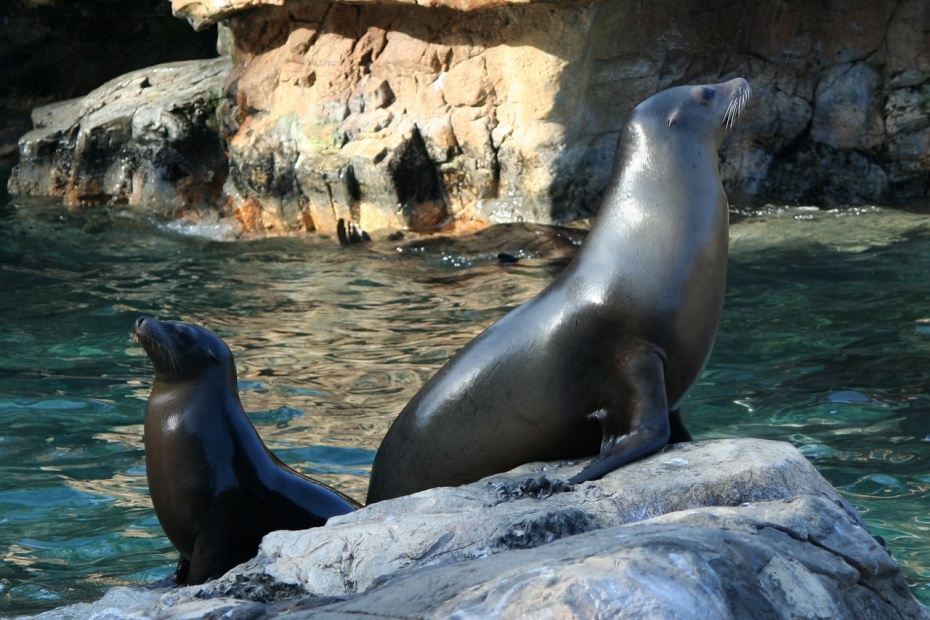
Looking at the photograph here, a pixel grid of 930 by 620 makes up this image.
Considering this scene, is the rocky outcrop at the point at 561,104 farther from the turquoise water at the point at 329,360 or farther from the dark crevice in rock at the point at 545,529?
the dark crevice in rock at the point at 545,529

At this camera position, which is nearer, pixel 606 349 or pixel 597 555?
pixel 597 555

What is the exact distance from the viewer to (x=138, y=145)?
39.2ft

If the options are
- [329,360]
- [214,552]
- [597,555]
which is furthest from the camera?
[329,360]

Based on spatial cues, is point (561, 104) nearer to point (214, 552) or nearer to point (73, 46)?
point (214, 552)

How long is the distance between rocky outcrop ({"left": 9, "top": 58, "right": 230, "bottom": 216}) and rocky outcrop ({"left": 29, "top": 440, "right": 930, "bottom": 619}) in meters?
8.76

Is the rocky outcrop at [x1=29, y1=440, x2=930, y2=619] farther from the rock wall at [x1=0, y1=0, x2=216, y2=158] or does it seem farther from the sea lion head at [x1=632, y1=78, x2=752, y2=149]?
the rock wall at [x1=0, y1=0, x2=216, y2=158]

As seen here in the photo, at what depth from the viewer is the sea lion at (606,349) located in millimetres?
3734

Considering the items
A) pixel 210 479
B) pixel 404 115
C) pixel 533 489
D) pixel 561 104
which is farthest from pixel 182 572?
pixel 404 115

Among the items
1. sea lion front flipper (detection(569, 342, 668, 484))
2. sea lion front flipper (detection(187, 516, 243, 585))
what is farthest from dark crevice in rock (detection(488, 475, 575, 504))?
sea lion front flipper (detection(187, 516, 243, 585))

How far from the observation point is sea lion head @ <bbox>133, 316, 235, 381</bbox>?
4.16 meters

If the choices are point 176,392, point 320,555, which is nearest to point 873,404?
point 176,392

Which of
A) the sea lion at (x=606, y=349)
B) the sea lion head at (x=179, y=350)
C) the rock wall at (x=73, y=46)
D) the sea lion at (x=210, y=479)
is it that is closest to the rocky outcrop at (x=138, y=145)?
the rock wall at (x=73, y=46)

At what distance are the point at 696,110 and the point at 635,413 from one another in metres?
1.15

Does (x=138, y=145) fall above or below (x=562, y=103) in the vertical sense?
below
